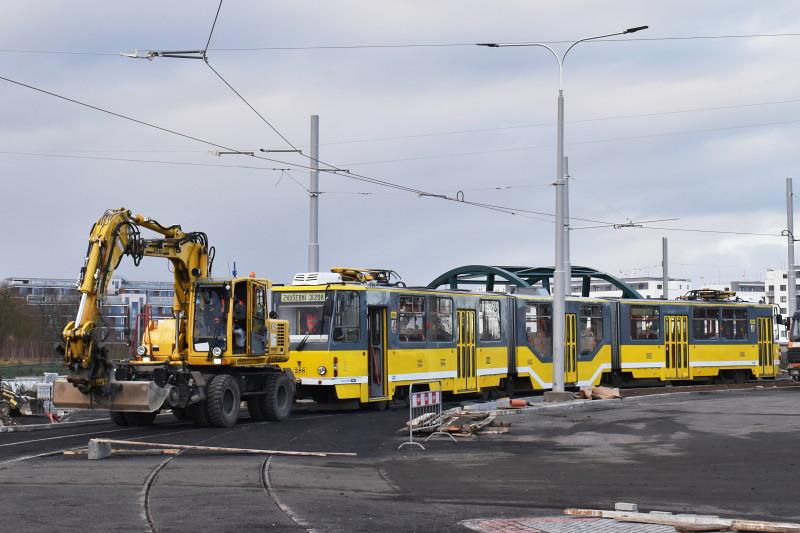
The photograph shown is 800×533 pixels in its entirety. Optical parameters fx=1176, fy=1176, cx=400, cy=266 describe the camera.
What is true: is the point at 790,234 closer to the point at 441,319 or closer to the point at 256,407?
the point at 441,319

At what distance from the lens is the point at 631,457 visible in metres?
17.6

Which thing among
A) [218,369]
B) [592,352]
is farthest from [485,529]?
[592,352]

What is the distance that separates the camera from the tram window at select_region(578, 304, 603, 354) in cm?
3816

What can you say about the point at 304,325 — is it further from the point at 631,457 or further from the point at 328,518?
the point at 328,518

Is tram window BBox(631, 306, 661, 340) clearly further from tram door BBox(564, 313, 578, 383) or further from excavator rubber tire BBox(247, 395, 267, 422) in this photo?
excavator rubber tire BBox(247, 395, 267, 422)

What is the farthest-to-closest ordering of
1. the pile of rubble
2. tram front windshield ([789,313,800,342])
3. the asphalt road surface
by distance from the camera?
tram front windshield ([789,313,800,342])
the pile of rubble
the asphalt road surface

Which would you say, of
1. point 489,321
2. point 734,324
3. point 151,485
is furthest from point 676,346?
point 151,485

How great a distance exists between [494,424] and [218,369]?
18.4 ft

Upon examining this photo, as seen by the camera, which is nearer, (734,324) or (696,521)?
(696,521)

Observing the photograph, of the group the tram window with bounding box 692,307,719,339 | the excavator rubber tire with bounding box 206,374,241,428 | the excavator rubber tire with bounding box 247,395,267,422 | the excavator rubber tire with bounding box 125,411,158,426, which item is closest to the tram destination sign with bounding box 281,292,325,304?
the excavator rubber tire with bounding box 247,395,267,422

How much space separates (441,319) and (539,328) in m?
6.37

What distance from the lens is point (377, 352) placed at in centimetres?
2864

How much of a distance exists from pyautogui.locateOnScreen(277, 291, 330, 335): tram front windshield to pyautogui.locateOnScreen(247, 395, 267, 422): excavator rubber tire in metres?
2.93

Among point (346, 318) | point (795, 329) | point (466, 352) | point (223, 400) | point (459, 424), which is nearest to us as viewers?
point (459, 424)
